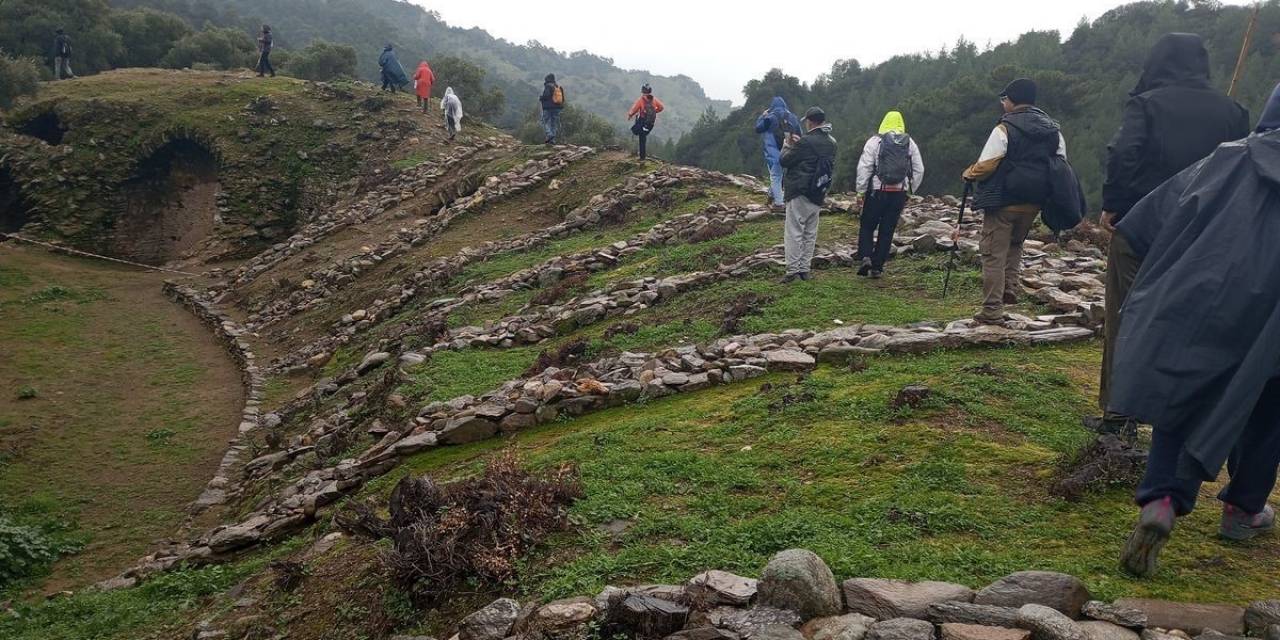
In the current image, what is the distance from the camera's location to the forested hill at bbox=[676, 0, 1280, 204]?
36.5 m

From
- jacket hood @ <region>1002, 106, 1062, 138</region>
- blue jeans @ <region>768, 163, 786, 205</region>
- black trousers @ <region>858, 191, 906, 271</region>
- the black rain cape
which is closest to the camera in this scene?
the black rain cape

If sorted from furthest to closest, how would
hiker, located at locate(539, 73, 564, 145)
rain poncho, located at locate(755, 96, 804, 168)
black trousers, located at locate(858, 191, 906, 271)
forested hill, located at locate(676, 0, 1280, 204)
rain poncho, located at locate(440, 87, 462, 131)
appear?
forested hill, located at locate(676, 0, 1280, 204), rain poncho, located at locate(440, 87, 462, 131), hiker, located at locate(539, 73, 564, 145), rain poncho, located at locate(755, 96, 804, 168), black trousers, located at locate(858, 191, 906, 271)

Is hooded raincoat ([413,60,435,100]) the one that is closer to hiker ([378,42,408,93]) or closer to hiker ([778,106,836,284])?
hiker ([378,42,408,93])

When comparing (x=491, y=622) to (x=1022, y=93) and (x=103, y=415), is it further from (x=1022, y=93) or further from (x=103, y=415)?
(x=103, y=415)

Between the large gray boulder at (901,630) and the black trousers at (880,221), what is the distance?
7.77 m

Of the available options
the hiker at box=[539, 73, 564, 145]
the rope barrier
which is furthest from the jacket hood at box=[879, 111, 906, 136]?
the rope barrier

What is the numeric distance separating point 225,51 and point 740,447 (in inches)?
1811

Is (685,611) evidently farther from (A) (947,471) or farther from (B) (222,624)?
(B) (222,624)

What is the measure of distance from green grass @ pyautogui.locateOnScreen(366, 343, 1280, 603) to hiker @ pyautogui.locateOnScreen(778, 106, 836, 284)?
3370 millimetres

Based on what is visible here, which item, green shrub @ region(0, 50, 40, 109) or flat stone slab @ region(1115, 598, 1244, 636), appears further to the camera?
green shrub @ region(0, 50, 40, 109)

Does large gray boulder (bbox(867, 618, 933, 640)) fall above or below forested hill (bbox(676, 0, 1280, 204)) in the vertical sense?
below

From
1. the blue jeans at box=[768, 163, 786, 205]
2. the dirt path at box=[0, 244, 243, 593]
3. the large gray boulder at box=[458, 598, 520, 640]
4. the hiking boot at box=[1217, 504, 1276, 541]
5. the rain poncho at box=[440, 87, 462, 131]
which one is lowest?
the dirt path at box=[0, 244, 243, 593]

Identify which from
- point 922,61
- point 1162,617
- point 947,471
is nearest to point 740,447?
point 947,471

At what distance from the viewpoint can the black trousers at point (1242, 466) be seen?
3.50m
